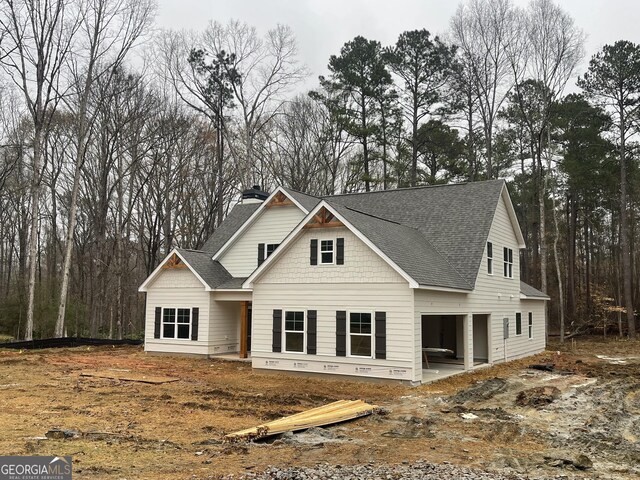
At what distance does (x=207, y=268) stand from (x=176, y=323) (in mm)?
2610

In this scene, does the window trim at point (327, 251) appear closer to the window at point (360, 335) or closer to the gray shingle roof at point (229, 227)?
the window at point (360, 335)

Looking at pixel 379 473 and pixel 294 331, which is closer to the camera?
pixel 379 473

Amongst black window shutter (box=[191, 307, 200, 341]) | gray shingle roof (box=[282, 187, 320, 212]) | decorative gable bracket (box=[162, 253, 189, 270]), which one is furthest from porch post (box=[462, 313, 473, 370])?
decorative gable bracket (box=[162, 253, 189, 270])

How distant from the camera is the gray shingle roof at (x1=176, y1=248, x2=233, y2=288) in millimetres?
21108

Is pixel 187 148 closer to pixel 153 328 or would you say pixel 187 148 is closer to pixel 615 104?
pixel 153 328

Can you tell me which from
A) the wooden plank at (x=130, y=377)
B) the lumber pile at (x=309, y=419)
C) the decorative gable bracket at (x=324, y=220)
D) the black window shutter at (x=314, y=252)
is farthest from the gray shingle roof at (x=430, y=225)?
the wooden plank at (x=130, y=377)

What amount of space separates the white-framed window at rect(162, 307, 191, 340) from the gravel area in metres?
15.2

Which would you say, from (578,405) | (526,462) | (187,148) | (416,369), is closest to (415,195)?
(416,369)

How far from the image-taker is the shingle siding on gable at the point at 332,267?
1549 centimetres

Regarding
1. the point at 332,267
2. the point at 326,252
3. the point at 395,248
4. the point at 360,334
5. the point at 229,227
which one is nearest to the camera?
the point at 360,334

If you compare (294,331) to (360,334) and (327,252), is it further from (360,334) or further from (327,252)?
(327,252)

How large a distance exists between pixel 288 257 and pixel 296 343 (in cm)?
280

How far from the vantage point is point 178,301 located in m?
21.7

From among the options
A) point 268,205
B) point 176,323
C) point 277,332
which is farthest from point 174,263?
point 277,332
